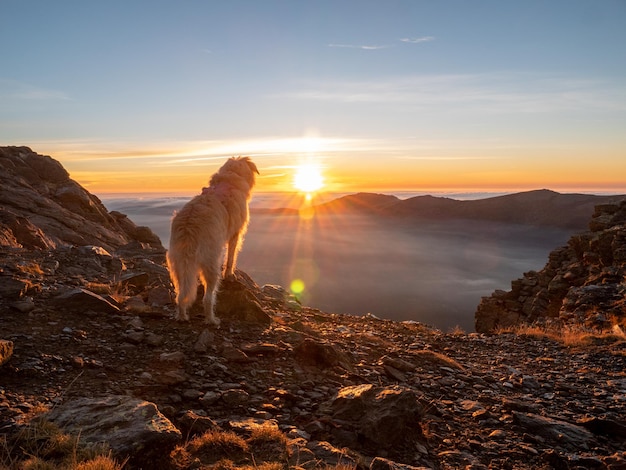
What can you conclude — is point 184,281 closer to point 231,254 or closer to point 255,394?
point 255,394

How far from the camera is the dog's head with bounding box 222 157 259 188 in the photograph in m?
10.6

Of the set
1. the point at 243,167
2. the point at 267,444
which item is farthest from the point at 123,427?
the point at 243,167

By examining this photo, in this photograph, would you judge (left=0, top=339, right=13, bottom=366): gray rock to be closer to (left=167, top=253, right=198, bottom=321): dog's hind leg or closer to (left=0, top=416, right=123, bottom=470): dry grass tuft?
(left=0, top=416, right=123, bottom=470): dry grass tuft

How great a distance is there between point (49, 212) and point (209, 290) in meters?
13.4

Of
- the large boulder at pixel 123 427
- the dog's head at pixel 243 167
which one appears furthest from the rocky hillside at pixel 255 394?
the dog's head at pixel 243 167

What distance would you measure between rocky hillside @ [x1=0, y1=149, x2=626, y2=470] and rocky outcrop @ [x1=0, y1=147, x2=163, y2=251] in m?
4.72

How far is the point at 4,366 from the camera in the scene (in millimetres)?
4980

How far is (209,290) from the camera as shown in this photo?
7953mm

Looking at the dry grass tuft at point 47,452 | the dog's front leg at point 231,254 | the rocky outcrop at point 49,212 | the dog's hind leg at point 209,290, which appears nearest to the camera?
the dry grass tuft at point 47,452

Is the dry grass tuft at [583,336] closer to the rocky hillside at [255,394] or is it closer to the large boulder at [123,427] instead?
the rocky hillside at [255,394]

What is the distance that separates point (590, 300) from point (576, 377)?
33.9 feet

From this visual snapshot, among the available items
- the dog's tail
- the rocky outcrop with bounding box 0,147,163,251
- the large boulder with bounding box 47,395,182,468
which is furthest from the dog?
the rocky outcrop with bounding box 0,147,163,251

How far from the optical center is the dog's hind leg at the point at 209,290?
7.88 m

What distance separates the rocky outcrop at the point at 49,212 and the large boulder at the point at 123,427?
10494 mm
